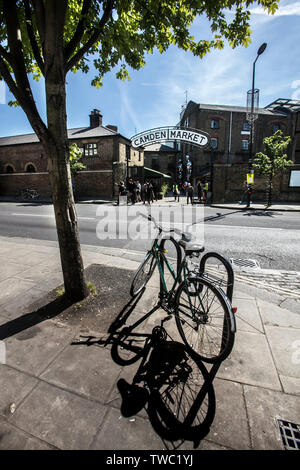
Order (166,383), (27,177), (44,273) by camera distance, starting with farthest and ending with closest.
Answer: (27,177)
(44,273)
(166,383)

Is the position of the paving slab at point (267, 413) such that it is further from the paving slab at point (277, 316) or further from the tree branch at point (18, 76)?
the tree branch at point (18, 76)

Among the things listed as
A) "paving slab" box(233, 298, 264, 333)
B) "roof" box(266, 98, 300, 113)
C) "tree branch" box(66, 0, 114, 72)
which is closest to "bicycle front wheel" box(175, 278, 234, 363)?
"paving slab" box(233, 298, 264, 333)

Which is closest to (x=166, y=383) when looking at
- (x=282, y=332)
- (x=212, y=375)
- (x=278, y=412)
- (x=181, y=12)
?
(x=212, y=375)

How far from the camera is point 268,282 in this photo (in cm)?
411

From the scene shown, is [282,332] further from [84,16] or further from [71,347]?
[84,16]

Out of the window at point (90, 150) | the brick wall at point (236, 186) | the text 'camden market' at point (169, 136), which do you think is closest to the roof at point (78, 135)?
the window at point (90, 150)

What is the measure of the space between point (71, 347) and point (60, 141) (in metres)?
2.58

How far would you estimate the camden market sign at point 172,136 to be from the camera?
14.1 meters

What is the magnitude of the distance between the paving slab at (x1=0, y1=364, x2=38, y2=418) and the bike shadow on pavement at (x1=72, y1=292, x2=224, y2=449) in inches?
24.1

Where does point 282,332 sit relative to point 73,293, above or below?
below

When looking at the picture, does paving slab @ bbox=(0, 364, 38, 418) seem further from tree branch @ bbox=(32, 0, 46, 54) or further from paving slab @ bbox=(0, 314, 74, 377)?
tree branch @ bbox=(32, 0, 46, 54)

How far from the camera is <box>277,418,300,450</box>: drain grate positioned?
4.97 ft
